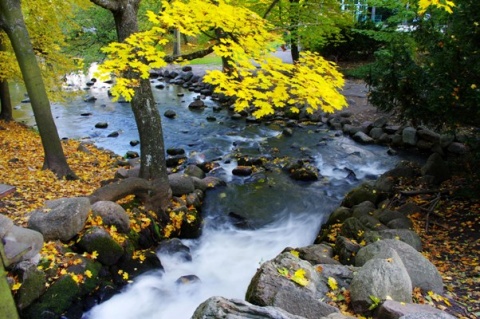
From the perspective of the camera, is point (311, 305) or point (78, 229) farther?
point (78, 229)

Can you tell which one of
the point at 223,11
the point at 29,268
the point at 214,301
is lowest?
the point at 29,268

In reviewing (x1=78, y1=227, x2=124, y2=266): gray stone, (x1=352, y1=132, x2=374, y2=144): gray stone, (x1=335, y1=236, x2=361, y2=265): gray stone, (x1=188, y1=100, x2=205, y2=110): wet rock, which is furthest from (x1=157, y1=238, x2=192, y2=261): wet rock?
(x1=188, y1=100, x2=205, y2=110): wet rock

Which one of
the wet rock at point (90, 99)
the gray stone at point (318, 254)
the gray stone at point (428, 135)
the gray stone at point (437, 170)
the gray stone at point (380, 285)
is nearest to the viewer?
the gray stone at point (380, 285)

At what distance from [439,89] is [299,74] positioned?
354 cm

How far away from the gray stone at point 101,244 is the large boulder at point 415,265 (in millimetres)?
3977

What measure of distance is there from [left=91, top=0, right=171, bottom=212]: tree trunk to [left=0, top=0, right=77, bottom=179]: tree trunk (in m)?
2.25

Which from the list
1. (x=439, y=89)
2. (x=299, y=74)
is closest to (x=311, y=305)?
(x=299, y=74)

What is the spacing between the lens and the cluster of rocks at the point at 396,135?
11516 millimetres

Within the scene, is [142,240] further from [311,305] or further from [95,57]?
[95,57]

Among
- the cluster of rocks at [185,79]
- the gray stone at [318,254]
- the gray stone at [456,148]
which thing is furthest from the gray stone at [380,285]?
the cluster of rocks at [185,79]

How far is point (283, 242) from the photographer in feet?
28.2

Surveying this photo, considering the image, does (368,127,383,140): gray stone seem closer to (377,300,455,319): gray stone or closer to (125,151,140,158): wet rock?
(125,151,140,158): wet rock

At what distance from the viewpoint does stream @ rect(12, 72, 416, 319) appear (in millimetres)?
6754

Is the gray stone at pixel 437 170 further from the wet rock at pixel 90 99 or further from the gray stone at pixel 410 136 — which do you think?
the wet rock at pixel 90 99
